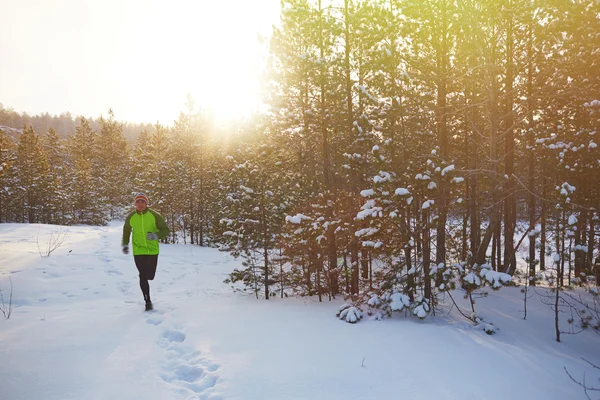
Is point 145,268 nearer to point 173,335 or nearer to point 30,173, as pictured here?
point 173,335

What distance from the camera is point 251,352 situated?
4719 millimetres

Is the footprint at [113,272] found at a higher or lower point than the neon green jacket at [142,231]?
lower

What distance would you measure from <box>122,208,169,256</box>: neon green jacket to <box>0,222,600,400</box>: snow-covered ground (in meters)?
1.26

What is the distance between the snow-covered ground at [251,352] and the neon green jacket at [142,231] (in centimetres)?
126

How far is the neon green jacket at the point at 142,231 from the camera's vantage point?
6547 mm

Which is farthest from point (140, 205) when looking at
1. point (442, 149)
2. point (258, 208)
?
point (442, 149)

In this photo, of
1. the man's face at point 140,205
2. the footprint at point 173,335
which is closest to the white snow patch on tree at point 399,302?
the footprint at point 173,335

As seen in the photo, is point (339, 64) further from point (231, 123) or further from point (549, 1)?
point (231, 123)

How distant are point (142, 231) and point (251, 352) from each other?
11.5ft

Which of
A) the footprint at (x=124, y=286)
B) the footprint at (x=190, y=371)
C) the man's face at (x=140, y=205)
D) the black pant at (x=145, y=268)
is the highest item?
the man's face at (x=140, y=205)

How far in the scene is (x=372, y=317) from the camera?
22.7 ft

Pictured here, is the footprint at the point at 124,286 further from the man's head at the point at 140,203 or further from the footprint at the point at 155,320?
the man's head at the point at 140,203

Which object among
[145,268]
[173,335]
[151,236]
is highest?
[151,236]

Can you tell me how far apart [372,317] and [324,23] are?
27.2ft
